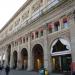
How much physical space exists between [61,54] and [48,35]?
499 centimetres

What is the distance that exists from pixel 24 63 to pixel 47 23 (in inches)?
645

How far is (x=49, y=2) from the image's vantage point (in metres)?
33.5

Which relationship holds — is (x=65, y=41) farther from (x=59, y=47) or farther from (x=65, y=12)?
(x=65, y=12)

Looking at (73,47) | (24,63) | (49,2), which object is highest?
(49,2)

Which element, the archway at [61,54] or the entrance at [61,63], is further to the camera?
the entrance at [61,63]

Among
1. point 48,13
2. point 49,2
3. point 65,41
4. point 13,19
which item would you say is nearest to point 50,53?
point 65,41

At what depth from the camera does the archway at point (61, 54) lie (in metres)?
28.2

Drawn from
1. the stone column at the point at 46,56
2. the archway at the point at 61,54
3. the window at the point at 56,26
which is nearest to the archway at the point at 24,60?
the archway at the point at 61,54

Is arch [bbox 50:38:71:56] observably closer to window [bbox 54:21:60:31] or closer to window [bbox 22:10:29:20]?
window [bbox 54:21:60:31]

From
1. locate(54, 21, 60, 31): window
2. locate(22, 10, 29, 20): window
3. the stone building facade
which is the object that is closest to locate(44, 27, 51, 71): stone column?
the stone building facade

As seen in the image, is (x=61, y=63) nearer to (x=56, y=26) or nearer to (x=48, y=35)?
(x=48, y=35)

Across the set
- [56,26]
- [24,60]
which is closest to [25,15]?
[24,60]

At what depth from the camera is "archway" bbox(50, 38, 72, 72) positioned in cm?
2825

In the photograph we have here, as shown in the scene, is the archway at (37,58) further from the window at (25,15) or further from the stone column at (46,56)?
the window at (25,15)
